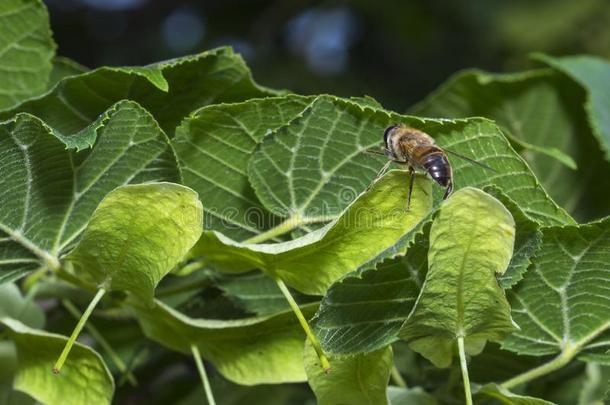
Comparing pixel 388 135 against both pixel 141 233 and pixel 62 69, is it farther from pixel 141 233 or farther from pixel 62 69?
pixel 62 69

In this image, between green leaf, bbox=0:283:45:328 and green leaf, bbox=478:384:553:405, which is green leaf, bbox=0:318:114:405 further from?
green leaf, bbox=478:384:553:405

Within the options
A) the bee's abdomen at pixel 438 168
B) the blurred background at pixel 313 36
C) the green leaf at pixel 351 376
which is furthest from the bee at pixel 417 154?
the blurred background at pixel 313 36

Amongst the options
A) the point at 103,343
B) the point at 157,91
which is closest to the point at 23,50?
the point at 157,91

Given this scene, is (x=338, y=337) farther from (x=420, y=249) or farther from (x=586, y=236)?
(x=586, y=236)

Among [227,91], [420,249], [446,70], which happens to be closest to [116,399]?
[227,91]

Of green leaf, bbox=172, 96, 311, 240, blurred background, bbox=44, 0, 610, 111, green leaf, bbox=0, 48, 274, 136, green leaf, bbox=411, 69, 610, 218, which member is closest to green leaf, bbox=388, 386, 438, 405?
green leaf, bbox=172, 96, 311, 240

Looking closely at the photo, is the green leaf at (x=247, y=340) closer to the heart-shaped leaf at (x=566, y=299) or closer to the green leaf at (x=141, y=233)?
the green leaf at (x=141, y=233)
